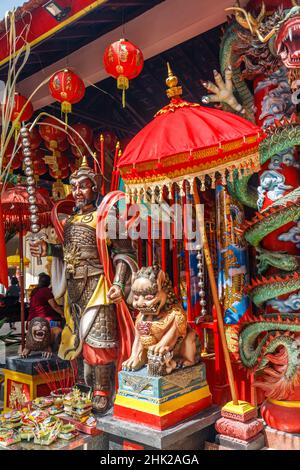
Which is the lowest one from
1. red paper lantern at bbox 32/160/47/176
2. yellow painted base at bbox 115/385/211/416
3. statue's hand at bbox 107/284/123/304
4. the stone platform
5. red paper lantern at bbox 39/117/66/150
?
the stone platform

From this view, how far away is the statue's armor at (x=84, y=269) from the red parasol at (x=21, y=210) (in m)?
1.36

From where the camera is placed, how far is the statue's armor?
12.1 ft

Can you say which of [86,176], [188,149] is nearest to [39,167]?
[86,176]

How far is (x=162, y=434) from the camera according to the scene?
2857mm

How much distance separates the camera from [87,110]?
6582 millimetres

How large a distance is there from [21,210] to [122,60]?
263 cm

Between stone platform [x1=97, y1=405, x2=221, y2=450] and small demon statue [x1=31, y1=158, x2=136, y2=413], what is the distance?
43 centimetres

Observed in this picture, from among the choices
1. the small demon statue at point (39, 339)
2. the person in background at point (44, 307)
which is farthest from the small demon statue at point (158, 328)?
the person in background at point (44, 307)

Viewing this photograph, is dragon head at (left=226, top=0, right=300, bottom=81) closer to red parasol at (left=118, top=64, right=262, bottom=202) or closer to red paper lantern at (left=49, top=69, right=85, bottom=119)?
red parasol at (left=118, top=64, right=262, bottom=202)

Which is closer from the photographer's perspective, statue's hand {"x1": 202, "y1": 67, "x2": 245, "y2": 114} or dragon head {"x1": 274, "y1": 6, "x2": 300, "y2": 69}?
dragon head {"x1": 274, "y1": 6, "x2": 300, "y2": 69}

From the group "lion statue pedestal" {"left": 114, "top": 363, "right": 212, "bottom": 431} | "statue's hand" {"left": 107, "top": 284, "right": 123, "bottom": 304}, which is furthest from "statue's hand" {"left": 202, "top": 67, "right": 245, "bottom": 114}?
"lion statue pedestal" {"left": 114, "top": 363, "right": 212, "bottom": 431}

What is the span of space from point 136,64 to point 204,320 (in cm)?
277

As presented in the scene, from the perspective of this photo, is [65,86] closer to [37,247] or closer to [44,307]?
[37,247]

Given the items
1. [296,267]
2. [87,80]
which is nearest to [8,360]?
[296,267]
